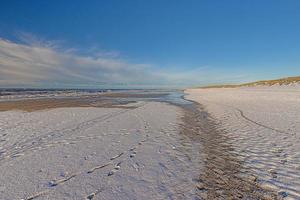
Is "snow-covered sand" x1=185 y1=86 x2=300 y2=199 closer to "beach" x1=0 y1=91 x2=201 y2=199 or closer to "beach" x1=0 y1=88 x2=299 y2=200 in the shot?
"beach" x1=0 y1=88 x2=299 y2=200

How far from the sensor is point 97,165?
627cm

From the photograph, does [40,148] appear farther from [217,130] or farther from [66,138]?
[217,130]

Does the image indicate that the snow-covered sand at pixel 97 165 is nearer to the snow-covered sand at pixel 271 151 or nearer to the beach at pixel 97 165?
the beach at pixel 97 165

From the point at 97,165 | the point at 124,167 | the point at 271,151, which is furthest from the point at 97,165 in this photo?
the point at 271,151

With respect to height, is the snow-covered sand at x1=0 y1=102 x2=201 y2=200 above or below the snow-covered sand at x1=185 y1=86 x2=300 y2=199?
above

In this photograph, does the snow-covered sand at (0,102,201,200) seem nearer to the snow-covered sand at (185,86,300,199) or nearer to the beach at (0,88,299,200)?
the beach at (0,88,299,200)

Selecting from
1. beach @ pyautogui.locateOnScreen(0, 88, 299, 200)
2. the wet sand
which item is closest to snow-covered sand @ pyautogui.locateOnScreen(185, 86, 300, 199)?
beach @ pyautogui.locateOnScreen(0, 88, 299, 200)

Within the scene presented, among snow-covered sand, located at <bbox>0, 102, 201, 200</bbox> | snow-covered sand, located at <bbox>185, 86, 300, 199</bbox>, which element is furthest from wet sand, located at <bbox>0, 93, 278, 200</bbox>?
snow-covered sand, located at <bbox>185, 86, 300, 199</bbox>

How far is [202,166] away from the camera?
6297mm

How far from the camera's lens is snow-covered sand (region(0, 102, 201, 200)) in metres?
4.73

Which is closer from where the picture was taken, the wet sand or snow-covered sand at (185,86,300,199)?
the wet sand

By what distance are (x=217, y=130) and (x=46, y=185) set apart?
870cm

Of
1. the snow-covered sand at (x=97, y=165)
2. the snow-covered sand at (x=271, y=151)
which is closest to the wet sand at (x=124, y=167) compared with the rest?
the snow-covered sand at (x=97, y=165)

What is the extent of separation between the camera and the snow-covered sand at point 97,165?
473cm
